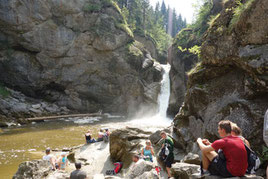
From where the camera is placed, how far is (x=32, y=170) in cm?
791

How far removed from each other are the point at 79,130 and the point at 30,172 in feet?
37.8

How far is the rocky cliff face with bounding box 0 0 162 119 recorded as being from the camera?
88.0ft

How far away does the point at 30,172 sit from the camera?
7.81 meters

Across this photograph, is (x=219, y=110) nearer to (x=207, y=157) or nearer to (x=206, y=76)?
(x=206, y=76)

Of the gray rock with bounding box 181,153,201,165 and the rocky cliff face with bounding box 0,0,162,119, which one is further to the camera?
the rocky cliff face with bounding box 0,0,162,119

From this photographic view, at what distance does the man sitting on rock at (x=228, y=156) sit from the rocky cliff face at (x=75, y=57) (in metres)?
28.2

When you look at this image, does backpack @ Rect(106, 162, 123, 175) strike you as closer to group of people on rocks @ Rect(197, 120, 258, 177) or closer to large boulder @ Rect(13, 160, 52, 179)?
large boulder @ Rect(13, 160, 52, 179)

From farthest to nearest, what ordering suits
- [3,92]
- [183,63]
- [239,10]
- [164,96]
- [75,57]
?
[164,96], [75,57], [183,63], [3,92], [239,10]

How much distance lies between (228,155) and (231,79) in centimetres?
492

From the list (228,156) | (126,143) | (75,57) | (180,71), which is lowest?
(126,143)

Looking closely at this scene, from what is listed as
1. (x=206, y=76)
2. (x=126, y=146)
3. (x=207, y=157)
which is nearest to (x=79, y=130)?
(x=126, y=146)

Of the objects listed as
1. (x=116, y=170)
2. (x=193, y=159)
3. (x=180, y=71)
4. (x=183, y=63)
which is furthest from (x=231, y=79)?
(x=183, y=63)

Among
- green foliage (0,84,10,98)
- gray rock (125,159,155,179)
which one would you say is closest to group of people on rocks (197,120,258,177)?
gray rock (125,159,155,179)

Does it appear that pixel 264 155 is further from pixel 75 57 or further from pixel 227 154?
pixel 75 57
